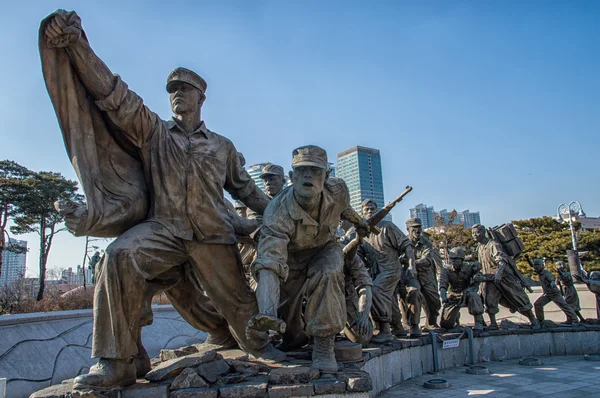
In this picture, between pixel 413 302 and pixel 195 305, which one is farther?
pixel 413 302

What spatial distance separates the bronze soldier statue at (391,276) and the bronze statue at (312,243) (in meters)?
2.41

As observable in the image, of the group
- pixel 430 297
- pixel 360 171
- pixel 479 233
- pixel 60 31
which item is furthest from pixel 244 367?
pixel 360 171

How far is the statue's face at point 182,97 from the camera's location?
3574 mm

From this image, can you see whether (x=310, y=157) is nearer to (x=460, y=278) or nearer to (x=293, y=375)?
(x=293, y=375)

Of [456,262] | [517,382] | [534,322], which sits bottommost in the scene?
[517,382]

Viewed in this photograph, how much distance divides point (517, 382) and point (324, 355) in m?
3.26

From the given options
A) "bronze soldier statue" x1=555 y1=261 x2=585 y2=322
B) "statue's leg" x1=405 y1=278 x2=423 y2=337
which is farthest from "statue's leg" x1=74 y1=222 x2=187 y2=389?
"bronze soldier statue" x1=555 y1=261 x2=585 y2=322

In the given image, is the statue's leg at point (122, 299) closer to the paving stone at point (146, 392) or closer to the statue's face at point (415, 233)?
the paving stone at point (146, 392)

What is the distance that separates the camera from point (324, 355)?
332 cm

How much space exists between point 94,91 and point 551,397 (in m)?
5.11

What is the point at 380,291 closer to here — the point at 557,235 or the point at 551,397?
the point at 551,397

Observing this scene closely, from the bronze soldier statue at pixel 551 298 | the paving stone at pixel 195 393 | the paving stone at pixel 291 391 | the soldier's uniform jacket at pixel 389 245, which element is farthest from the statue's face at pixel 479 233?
the paving stone at pixel 195 393

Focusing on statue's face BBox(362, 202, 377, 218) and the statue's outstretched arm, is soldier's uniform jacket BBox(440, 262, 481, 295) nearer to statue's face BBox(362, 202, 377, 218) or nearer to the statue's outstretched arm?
statue's face BBox(362, 202, 377, 218)

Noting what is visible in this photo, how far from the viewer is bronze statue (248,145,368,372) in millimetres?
3219
